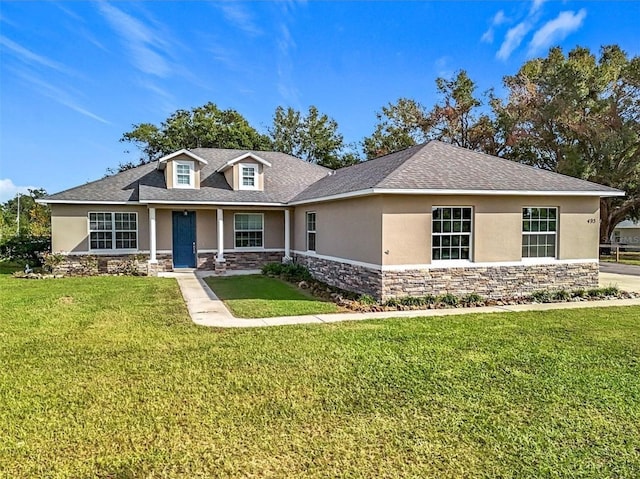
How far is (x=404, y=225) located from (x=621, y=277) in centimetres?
1123

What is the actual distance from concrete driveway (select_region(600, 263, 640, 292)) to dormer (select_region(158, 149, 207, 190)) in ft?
51.7

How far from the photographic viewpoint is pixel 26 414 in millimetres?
4656

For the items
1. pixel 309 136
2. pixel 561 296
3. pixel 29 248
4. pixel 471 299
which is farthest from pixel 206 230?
pixel 309 136

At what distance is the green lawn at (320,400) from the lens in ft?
12.4

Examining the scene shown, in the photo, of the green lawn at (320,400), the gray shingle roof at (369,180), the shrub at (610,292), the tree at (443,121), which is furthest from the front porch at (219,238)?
the tree at (443,121)

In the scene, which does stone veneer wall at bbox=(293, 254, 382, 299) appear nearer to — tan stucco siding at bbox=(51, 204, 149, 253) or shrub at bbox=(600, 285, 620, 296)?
shrub at bbox=(600, 285, 620, 296)

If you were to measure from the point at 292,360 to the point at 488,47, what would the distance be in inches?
836

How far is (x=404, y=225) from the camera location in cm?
1123

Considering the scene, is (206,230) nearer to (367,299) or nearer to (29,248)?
(29,248)

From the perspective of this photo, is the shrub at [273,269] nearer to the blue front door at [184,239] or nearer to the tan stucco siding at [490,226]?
the blue front door at [184,239]

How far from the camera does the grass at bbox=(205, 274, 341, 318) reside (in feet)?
33.7

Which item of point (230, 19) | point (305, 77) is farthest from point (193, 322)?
point (305, 77)

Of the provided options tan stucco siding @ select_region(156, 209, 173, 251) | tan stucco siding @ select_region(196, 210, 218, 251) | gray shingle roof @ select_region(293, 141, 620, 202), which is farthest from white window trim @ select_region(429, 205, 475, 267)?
tan stucco siding @ select_region(156, 209, 173, 251)

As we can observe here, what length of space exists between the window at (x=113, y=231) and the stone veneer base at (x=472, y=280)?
391 inches
